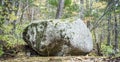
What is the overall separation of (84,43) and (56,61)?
203cm

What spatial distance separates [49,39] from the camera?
7.57 metres

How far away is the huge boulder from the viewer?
7574 millimetres

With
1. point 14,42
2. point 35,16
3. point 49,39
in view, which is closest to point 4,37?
point 14,42

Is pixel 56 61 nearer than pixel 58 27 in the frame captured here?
Yes

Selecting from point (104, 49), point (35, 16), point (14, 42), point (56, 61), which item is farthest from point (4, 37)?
point (35, 16)

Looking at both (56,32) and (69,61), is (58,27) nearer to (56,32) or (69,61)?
(56,32)

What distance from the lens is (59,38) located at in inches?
298

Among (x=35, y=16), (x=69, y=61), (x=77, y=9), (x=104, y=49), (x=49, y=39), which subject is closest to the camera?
(x=69, y=61)

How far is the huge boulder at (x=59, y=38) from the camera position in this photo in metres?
7.57

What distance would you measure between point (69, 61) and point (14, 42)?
3.15 m

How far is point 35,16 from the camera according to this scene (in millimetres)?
27828

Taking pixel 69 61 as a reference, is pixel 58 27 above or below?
above

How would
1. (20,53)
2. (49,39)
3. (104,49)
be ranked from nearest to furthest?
(49,39)
(20,53)
(104,49)

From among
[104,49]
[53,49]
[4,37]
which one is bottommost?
[104,49]
